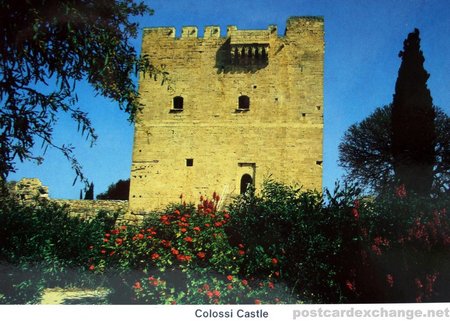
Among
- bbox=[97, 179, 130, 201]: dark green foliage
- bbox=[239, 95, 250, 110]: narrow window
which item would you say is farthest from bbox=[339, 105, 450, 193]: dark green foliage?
bbox=[97, 179, 130, 201]: dark green foliage

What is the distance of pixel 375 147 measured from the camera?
747 inches

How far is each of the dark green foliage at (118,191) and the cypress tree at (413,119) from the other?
69.3 ft

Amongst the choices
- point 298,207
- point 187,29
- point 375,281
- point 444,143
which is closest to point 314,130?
point 444,143

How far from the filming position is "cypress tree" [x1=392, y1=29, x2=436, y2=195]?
42.0ft

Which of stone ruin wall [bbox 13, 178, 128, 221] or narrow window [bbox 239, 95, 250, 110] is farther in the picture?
narrow window [bbox 239, 95, 250, 110]

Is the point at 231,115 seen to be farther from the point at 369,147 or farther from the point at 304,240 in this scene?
the point at 304,240

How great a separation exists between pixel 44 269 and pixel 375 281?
15.2 feet

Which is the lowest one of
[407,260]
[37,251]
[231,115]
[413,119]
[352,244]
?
[37,251]

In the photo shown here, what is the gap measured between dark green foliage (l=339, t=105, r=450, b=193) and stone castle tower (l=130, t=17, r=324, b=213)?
2.50m

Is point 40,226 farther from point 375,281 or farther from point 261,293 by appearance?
point 375,281

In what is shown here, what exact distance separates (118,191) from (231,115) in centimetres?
1805

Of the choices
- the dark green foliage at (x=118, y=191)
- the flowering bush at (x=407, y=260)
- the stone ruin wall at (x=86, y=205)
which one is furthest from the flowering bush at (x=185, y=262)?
the dark green foliage at (x=118, y=191)

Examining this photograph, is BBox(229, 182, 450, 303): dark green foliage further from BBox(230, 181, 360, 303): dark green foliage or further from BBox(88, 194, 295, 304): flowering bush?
BBox(88, 194, 295, 304): flowering bush

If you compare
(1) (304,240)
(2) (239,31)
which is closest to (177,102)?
(2) (239,31)
